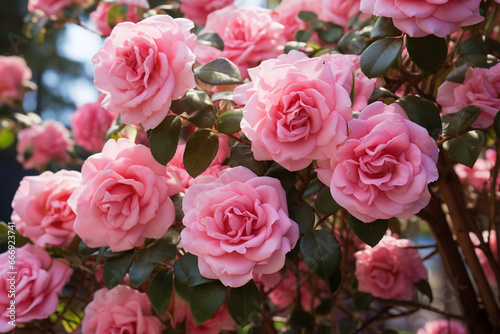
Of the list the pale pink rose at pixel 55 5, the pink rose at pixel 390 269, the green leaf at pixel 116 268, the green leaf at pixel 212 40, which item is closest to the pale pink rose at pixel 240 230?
the green leaf at pixel 116 268

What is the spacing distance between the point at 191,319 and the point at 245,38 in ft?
1.39

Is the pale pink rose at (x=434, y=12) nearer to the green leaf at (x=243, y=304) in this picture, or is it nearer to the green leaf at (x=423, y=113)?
the green leaf at (x=423, y=113)

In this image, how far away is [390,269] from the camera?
0.83 metres

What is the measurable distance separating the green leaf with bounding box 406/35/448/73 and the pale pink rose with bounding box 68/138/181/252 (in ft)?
1.09

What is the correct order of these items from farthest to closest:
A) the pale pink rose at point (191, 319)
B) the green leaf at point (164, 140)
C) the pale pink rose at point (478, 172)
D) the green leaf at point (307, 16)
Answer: the pale pink rose at point (478, 172), the green leaf at point (307, 16), the pale pink rose at point (191, 319), the green leaf at point (164, 140)

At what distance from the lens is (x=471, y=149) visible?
51 centimetres

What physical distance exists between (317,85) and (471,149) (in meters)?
0.19

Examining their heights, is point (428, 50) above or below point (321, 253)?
above

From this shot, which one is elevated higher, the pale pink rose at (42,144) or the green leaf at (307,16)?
the green leaf at (307,16)

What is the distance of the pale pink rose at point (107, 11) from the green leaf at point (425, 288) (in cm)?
72

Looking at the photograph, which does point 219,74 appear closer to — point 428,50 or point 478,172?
point 428,50

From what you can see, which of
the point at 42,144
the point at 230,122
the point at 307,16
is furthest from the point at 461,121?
the point at 42,144

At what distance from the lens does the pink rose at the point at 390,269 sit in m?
0.82

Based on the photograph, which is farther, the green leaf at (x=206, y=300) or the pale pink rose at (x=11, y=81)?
the pale pink rose at (x=11, y=81)
